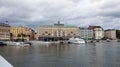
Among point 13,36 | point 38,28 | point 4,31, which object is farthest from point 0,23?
point 38,28

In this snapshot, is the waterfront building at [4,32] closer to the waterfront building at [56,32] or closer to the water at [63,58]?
the waterfront building at [56,32]

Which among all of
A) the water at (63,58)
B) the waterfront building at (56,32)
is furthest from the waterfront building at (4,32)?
the water at (63,58)

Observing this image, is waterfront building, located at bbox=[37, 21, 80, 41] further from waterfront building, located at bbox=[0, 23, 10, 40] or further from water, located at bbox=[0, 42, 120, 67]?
water, located at bbox=[0, 42, 120, 67]

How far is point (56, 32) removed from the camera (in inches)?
7431

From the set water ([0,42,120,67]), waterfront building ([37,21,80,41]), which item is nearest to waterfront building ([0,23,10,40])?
waterfront building ([37,21,80,41])

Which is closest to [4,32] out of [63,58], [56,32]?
[56,32]

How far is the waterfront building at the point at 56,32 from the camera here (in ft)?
603

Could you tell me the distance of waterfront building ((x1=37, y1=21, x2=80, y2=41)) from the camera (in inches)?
7234

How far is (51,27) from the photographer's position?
188 meters

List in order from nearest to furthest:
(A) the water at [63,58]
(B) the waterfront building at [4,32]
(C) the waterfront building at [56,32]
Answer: (A) the water at [63,58] → (B) the waterfront building at [4,32] → (C) the waterfront building at [56,32]

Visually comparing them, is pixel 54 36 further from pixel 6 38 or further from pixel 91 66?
pixel 91 66

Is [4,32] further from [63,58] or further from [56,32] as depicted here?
[63,58]

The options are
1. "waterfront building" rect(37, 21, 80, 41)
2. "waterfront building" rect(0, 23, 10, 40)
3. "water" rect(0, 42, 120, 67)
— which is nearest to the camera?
"water" rect(0, 42, 120, 67)

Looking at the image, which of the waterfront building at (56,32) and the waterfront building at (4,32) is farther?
the waterfront building at (56,32)
